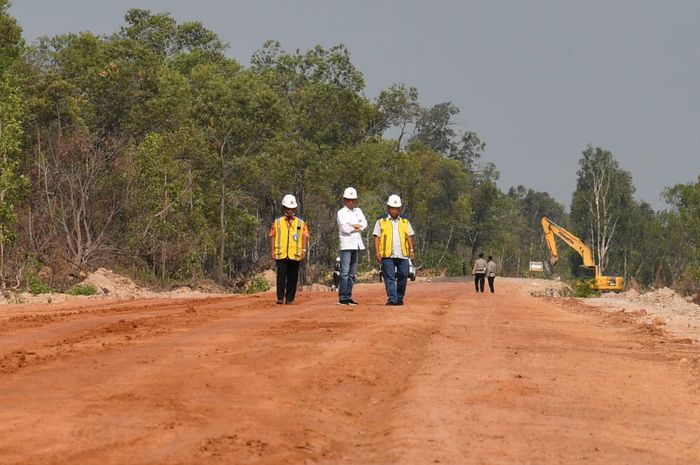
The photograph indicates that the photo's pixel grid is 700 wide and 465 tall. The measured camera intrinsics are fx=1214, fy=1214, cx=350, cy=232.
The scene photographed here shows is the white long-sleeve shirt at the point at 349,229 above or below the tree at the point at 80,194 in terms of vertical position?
below

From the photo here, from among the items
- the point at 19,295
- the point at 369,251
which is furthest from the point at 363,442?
the point at 369,251

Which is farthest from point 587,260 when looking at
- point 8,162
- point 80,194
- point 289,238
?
point 289,238

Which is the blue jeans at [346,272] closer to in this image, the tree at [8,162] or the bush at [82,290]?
the bush at [82,290]

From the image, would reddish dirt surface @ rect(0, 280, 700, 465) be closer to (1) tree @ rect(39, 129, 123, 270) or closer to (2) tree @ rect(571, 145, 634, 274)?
(1) tree @ rect(39, 129, 123, 270)

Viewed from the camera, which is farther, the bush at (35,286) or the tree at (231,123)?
the tree at (231,123)

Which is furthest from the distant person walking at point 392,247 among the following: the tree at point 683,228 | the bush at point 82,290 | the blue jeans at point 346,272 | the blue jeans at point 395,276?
the tree at point 683,228

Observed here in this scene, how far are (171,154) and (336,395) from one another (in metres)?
41.2

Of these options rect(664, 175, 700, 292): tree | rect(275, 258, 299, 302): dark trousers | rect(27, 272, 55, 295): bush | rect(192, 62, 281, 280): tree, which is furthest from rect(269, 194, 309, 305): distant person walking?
rect(664, 175, 700, 292): tree

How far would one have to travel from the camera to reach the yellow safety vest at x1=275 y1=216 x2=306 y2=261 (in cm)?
2091

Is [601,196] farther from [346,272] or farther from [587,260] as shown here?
[346,272]

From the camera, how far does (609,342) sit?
15570 millimetres

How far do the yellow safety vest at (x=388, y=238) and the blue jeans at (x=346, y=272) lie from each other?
0.50 meters

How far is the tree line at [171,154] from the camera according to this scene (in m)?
41.6

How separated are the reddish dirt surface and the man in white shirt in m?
5.21
